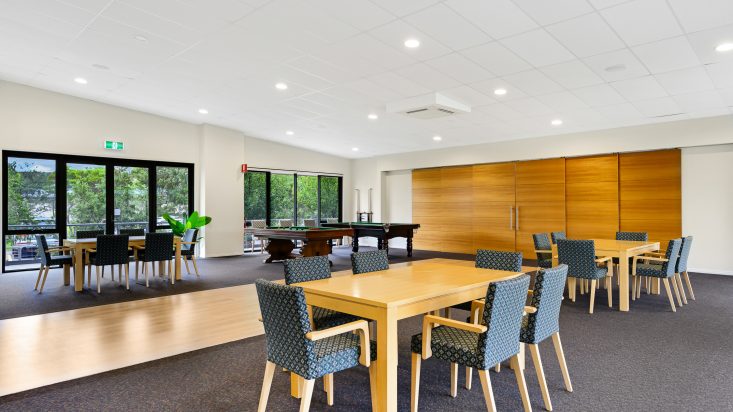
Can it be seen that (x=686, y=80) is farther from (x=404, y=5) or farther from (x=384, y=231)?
(x=384, y=231)

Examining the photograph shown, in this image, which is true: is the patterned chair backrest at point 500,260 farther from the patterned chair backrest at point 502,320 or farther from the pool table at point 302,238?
the pool table at point 302,238

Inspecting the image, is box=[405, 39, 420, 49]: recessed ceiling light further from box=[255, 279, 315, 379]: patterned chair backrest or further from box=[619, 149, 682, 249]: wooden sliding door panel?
box=[619, 149, 682, 249]: wooden sliding door panel

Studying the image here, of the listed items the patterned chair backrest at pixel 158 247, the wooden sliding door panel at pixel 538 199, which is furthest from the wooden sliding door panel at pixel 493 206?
the patterned chair backrest at pixel 158 247

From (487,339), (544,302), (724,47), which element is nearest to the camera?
(487,339)

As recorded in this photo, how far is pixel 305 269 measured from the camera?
10.4 feet

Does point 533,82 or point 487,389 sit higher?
point 533,82

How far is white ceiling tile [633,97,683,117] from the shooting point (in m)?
7.01

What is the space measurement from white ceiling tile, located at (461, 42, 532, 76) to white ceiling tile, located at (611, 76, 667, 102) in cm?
168

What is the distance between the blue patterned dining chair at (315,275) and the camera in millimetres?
3072

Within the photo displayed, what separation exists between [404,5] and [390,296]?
3203 millimetres

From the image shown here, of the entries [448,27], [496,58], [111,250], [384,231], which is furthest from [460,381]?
[384,231]

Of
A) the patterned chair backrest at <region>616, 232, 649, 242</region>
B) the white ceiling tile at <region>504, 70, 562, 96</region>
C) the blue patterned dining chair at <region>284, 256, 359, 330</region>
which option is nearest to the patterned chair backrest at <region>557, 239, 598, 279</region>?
the patterned chair backrest at <region>616, 232, 649, 242</region>

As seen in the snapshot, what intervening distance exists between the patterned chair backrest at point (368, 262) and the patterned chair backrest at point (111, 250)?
175 inches

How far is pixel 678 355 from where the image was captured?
3631 mm
